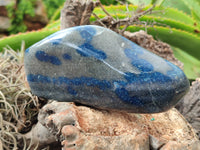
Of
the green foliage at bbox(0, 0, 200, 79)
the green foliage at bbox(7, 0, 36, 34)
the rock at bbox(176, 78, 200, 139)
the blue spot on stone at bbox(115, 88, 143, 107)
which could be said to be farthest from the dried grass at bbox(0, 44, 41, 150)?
the green foliage at bbox(7, 0, 36, 34)

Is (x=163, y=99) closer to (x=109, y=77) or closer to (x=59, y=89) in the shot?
(x=109, y=77)

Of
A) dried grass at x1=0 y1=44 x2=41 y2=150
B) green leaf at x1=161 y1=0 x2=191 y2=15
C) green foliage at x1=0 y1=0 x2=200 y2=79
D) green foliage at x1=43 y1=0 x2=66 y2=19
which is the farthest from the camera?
green foliage at x1=43 y1=0 x2=66 y2=19

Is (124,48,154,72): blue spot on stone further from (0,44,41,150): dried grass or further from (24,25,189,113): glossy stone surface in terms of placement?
(0,44,41,150): dried grass

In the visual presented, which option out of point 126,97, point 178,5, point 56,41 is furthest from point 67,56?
point 178,5

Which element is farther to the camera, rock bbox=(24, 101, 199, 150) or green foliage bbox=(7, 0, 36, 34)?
green foliage bbox=(7, 0, 36, 34)

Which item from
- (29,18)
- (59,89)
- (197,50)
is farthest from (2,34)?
(59,89)

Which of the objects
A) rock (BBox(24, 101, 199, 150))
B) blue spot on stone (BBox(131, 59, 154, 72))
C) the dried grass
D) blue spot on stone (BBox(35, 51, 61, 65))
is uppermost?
blue spot on stone (BBox(131, 59, 154, 72))

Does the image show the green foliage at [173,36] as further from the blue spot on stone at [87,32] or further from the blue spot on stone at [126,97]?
the blue spot on stone at [126,97]
